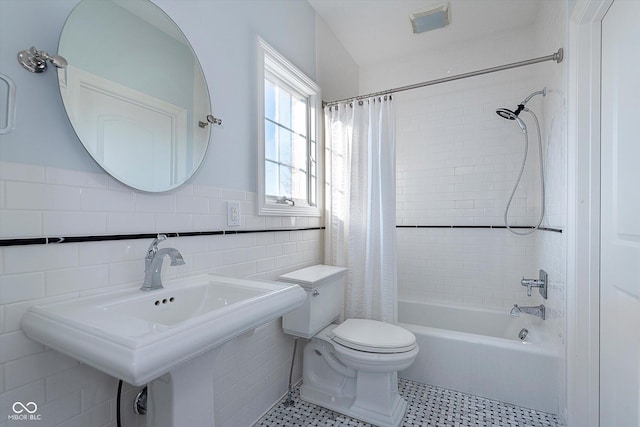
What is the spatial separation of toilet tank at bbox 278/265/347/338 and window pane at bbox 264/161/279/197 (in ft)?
1.74

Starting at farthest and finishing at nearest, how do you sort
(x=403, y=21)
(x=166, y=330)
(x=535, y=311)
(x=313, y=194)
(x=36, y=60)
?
(x=403, y=21)
(x=313, y=194)
(x=535, y=311)
(x=36, y=60)
(x=166, y=330)

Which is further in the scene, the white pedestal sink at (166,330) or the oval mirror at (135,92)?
the oval mirror at (135,92)

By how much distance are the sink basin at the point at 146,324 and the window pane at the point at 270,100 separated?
117 centimetres

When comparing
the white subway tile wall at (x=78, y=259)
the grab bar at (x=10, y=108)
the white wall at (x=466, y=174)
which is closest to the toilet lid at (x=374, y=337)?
the white subway tile wall at (x=78, y=259)

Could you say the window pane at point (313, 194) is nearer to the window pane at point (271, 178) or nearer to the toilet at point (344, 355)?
the window pane at point (271, 178)

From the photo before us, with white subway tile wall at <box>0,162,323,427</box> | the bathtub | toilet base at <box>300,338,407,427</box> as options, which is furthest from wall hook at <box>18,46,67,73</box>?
the bathtub

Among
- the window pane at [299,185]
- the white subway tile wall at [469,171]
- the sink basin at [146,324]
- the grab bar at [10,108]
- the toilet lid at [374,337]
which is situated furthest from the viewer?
the white subway tile wall at [469,171]

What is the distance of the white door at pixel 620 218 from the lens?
42.3 inches

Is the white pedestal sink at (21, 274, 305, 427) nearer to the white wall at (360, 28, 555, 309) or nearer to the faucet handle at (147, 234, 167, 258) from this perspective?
the faucet handle at (147, 234, 167, 258)

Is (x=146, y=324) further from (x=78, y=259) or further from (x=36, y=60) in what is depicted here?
(x=36, y=60)

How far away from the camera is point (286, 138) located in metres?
2.04

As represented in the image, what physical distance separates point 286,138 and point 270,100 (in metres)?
0.26

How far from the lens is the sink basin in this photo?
59 centimetres

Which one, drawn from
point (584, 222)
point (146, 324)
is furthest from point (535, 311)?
→ point (146, 324)
